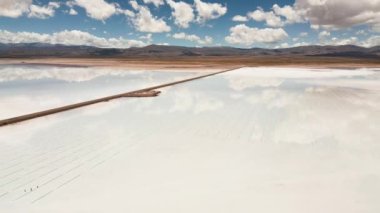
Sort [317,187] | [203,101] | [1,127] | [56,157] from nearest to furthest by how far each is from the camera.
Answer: [317,187] → [56,157] → [1,127] → [203,101]

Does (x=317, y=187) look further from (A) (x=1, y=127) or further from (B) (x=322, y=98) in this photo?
(B) (x=322, y=98)

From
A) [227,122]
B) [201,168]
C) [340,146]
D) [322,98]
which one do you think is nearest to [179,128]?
[227,122]

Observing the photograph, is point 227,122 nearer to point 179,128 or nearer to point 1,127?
point 179,128

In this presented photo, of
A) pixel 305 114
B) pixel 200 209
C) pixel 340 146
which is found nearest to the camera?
pixel 200 209

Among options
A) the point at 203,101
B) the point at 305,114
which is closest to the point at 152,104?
the point at 203,101

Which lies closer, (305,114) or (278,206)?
(278,206)

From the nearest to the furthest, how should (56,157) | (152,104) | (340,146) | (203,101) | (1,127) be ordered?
1. (56,157)
2. (340,146)
3. (1,127)
4. (152,104)
5. (203,101)

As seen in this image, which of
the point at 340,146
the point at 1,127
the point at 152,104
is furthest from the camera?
the point at 152,104
